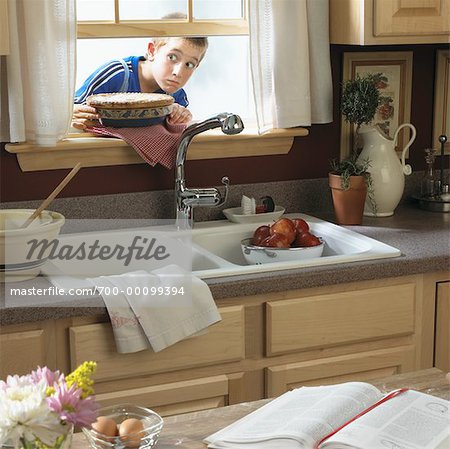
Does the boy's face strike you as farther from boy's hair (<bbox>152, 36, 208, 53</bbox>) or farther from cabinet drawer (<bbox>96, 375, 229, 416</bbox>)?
cabinet drawer (<bbox>96, 375, 229, 416</bbox>)

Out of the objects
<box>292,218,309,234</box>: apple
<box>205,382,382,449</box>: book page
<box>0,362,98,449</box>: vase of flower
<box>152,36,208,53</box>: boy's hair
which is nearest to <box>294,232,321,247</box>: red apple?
<box>292,218,309,234</box>: apple

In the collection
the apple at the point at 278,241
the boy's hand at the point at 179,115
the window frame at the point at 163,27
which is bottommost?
the apple at the point at 278,241

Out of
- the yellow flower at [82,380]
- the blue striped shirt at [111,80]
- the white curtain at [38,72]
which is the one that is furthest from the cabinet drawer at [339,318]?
the yellow flower at [82,380]

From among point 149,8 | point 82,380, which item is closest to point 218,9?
point 149,8

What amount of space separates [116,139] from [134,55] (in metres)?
0.39

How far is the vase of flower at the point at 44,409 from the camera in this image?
1.12 meters

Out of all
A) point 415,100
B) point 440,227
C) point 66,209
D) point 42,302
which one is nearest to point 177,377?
point 42,302

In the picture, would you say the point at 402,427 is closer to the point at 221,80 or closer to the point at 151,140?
the point at 151,140

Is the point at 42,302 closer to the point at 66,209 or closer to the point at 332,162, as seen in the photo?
the point at 66,209

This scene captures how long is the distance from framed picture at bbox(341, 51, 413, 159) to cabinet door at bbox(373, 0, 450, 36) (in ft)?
1.11

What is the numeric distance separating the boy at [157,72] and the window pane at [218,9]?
0.09 meters

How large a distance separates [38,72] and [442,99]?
4.96ft

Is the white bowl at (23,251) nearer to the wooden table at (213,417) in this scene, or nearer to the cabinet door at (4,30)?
the cabinet door at (4,30)

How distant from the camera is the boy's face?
3199mm
